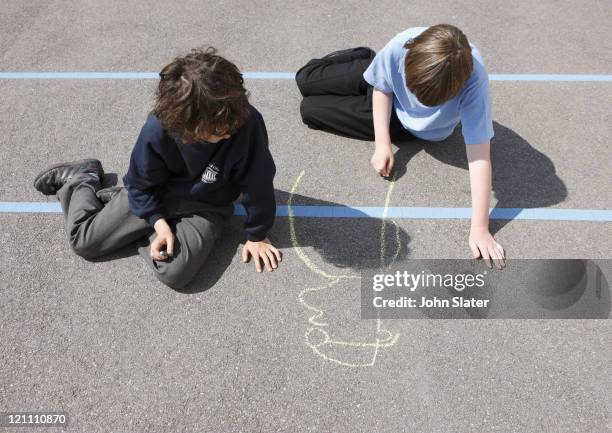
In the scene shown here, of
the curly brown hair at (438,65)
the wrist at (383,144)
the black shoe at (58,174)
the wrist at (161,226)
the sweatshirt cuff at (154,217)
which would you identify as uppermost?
the curly brown hair at (438,65)

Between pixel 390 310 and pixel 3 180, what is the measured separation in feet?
7.89

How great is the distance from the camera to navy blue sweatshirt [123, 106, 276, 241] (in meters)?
2.23

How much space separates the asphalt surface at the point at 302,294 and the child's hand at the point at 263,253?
57mm

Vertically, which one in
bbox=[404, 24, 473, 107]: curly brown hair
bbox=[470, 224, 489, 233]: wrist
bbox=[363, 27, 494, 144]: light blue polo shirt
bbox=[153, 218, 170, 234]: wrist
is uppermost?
bbox=[404, 24, 473, 107]: curly brown hair

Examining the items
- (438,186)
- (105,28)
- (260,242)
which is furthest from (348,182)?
(105,28)

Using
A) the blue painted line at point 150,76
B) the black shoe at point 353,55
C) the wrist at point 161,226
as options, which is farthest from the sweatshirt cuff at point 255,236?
the blue painted line at point 150,76

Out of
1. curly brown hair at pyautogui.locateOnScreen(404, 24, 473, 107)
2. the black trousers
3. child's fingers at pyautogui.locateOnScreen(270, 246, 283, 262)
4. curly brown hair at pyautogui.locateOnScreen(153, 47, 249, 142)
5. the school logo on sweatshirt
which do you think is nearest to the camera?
curly brown hair at pyautogui.locateOnScreen(153, 47, 249, 142)

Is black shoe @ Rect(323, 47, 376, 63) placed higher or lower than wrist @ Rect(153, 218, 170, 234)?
higher

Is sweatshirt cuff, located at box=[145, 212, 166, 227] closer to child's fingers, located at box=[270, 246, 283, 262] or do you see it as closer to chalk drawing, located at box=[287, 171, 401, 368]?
child's fingers, located at box=[270, 246, 283, 262]

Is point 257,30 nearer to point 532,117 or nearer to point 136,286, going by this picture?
point 532,117

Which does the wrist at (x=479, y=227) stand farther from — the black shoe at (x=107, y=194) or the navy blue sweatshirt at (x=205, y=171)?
the black shoe at (x=107, y=194)

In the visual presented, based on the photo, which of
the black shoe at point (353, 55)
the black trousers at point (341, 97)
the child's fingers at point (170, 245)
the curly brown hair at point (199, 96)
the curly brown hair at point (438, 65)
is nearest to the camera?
the curly brown hair at point (199, 96)

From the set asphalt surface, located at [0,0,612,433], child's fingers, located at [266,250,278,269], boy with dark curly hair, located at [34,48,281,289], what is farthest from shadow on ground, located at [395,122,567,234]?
boy with dark curly hair, located at [34,48,281,289]

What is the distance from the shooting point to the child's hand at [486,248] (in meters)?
2.67
